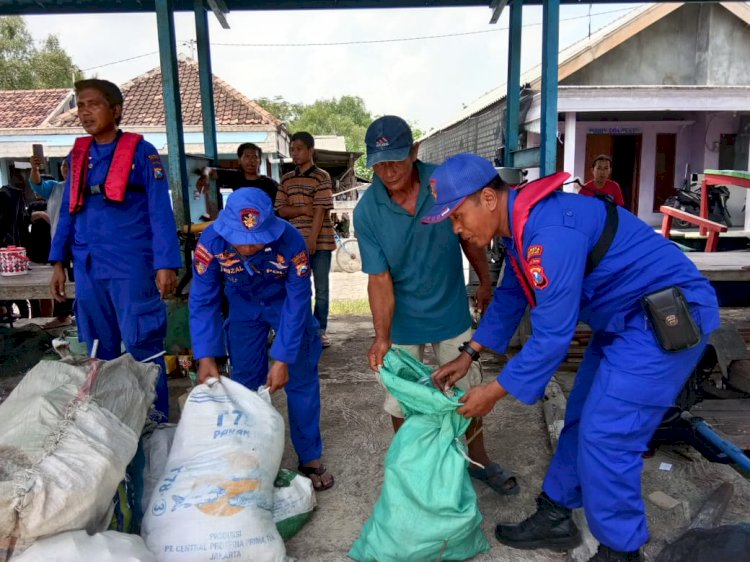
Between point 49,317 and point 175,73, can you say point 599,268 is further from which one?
point 49,317

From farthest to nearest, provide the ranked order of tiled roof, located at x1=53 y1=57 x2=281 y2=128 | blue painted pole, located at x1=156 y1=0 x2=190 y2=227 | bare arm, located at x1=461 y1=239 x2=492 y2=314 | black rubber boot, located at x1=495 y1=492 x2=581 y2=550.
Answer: tiled roof, located at x1=53 y1=57 x2=281 y2=128 → blue painted pole, located at x1=156 y1=0 x2=190 y2=227 → bare arm, located at x1=461 y1=239 x2=492 y2=314 → black rubber boot, located at x1=495 y1=492 x2=581 y2=550

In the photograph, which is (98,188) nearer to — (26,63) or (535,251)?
(535,251)

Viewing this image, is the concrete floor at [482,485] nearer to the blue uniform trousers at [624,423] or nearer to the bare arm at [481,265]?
the blue uniform trousers at [624,423]

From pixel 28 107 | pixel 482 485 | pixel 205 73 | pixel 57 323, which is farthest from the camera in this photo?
pixel 28 107

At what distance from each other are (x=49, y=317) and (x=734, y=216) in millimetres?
14015

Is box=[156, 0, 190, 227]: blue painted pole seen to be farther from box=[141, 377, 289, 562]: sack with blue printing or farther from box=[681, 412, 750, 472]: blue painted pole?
box=[681, 412, 750, 472]: blue painted pole

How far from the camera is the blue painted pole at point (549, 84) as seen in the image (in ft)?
12.4

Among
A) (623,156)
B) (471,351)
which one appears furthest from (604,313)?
(623,156)

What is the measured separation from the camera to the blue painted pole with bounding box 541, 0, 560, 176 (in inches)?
149

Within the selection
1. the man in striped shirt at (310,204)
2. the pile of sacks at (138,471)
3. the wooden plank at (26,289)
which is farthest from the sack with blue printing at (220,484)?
the man in striped shirt at (310,204)

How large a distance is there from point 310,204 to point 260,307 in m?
2.26

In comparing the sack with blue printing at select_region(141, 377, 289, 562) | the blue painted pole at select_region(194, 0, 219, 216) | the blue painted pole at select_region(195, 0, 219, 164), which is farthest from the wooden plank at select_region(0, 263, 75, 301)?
the sack with blue printing at select_region(141, 377, 289, 562)

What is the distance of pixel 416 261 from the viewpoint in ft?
8.28

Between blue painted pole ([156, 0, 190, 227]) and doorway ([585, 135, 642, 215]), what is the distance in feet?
38.8
